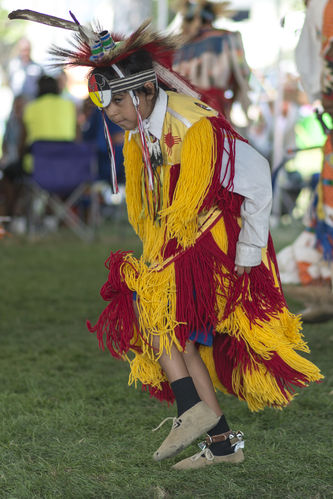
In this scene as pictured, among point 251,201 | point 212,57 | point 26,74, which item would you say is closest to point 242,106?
point 212,57

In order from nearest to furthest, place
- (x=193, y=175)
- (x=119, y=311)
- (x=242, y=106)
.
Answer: (x=193, y=175)
(x=119, y=311)
(x=242, y=106)

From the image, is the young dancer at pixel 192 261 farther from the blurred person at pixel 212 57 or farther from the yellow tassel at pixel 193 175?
the blurred person at pixel 212 57

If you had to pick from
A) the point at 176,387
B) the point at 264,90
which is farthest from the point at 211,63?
the point at 264,90

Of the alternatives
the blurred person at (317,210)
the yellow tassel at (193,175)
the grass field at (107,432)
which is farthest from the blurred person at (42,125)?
the yellow tassel at (193,175)

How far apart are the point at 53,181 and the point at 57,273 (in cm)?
162

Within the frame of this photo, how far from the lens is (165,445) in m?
2.03

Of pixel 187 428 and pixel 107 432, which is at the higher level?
pixel 187 428

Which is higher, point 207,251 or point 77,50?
point 77,50

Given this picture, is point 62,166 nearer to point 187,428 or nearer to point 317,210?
point 317,210

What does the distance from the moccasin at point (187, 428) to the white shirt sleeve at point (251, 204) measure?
0.40 meters

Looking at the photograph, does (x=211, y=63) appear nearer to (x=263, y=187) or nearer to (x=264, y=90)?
(x=263, y=187)

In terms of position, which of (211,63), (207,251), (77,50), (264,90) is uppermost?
(264,90)

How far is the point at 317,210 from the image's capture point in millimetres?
3420

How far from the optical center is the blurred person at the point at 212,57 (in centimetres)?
466
